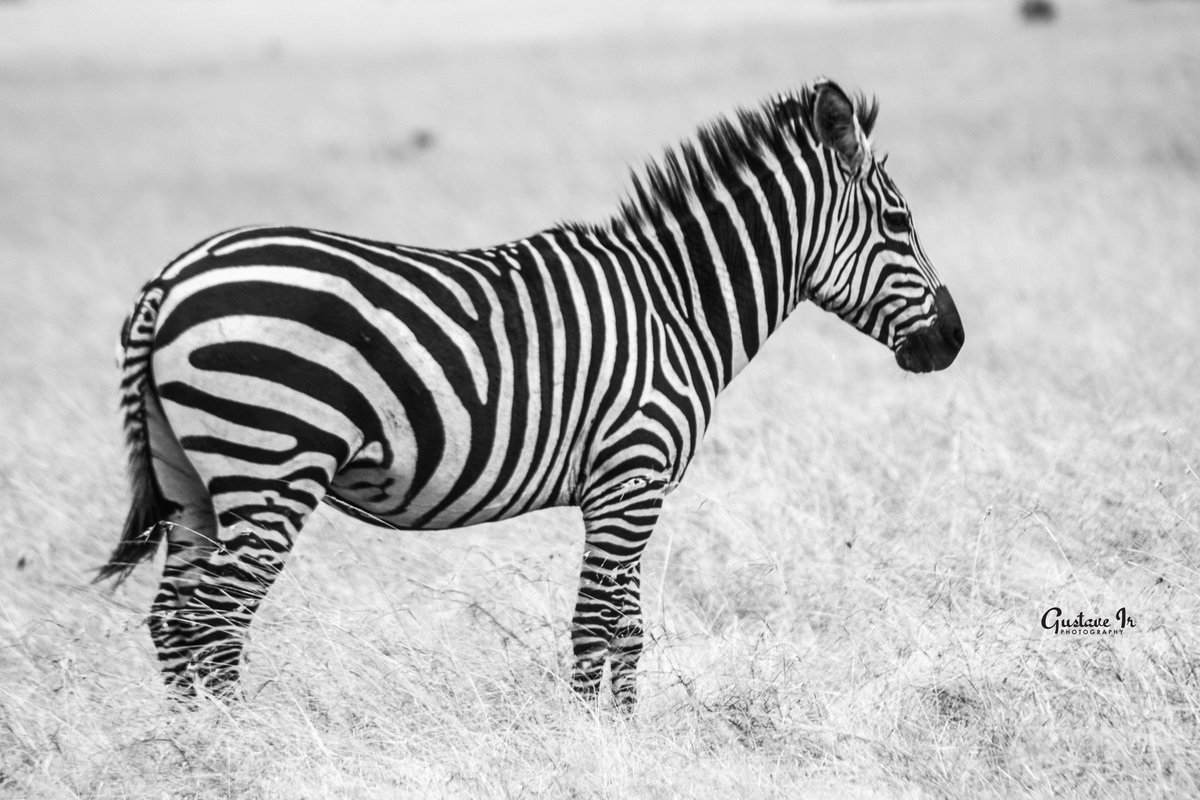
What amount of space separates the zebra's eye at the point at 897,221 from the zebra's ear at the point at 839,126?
217 millimetres

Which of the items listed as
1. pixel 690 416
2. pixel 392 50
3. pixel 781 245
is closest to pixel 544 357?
pixel 690 416

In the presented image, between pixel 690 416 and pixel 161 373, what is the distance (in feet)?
6.19

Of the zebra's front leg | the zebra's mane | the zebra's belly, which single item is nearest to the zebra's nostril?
the zebra's mane

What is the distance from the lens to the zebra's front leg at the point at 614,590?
4.26m

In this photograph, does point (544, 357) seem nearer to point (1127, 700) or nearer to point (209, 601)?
point (209, 601)

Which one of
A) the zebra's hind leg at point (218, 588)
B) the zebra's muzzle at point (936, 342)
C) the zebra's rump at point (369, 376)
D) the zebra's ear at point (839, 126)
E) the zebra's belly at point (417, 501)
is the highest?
the zebra's ear at point (839, 126)

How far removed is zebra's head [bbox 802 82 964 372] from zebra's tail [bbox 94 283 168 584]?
2.52 metres

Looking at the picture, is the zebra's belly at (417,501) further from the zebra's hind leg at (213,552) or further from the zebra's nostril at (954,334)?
the zebra's nostril at (954,334)

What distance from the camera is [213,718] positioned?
157 inches

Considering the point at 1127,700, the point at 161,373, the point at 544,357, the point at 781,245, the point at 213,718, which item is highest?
the point at 781,245

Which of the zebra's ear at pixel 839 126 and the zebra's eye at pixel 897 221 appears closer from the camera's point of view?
the zebra's ear at pixel 839 126

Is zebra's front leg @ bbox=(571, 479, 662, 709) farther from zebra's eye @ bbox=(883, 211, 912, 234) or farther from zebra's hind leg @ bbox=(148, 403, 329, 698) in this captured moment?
zebra's eye @ bbox=(883, 211, 912, 234)

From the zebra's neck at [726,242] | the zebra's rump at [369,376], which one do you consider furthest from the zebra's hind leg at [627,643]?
the zebra's neck at [726,242]

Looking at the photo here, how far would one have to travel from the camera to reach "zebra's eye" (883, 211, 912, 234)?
15.3ft
